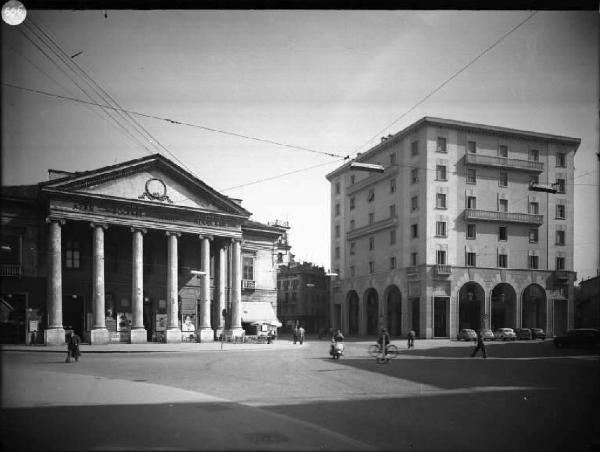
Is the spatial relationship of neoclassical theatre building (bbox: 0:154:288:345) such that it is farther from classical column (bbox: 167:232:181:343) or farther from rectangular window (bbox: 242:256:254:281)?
rectangular window (bbox: 242:256:254:281)

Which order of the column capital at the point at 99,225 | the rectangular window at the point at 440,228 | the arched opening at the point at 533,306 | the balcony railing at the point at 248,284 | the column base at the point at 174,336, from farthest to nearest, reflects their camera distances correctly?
the arched opening at the point at 533,306 < the rectangular window at the point at 440,228 < the balcony railing at the point at 248,284 < the column base at the point at 174,336 < the column capital at the point at 99,225

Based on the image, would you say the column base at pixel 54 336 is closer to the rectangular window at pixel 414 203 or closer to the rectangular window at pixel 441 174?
the rectangular window at pixel 414 203

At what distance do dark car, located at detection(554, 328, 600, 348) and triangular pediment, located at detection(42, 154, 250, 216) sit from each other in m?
25.8

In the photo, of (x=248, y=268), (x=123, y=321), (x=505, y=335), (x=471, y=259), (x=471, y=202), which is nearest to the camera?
(x=123, y=321)

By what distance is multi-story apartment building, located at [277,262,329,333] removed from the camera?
287 feet

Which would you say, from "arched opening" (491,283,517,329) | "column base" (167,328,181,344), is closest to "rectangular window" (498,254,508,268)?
"arched opening" (491,283,517,329)

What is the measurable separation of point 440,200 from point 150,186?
29.2m

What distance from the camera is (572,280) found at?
50906 millimetres

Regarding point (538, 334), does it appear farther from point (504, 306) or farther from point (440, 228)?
point (440, 228)

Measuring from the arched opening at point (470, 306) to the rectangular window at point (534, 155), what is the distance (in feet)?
47.0

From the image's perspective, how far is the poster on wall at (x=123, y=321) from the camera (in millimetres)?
37812

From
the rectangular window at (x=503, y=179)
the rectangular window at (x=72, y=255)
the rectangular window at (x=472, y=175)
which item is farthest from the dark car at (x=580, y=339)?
the rectangular window at (x=72, y=255)

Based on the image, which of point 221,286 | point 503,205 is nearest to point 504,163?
point 503,205

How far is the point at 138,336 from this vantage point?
3616 cm
